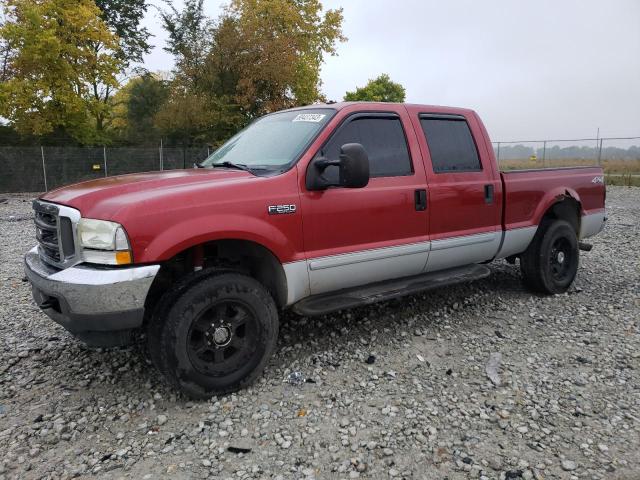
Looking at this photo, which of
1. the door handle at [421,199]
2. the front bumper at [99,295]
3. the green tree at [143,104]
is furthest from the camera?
the green tree at [143,104]

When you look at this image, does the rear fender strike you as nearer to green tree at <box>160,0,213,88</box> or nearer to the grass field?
the grass field

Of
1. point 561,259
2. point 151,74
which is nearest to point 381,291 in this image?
point 561,259

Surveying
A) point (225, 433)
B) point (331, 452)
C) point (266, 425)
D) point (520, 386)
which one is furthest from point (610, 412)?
point (225, 433)

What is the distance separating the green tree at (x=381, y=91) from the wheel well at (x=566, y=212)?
169 feet

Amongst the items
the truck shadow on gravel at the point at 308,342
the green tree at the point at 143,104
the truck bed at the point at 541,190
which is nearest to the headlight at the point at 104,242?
the truck shadow on gravel at the point at 308,342

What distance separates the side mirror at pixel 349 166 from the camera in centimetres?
327

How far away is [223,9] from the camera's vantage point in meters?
34.0

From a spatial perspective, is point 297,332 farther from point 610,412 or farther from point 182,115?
point 182,115

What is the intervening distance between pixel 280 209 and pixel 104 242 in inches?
45.0

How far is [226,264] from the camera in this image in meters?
3.51

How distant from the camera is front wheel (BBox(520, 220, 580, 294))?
17.0ft

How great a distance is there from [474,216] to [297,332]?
1.96 meters

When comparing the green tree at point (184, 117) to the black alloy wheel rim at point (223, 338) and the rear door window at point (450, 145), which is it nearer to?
the rear door window at point (450, 145)

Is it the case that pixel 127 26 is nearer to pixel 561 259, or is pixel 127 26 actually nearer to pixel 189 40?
pixel 189 40
